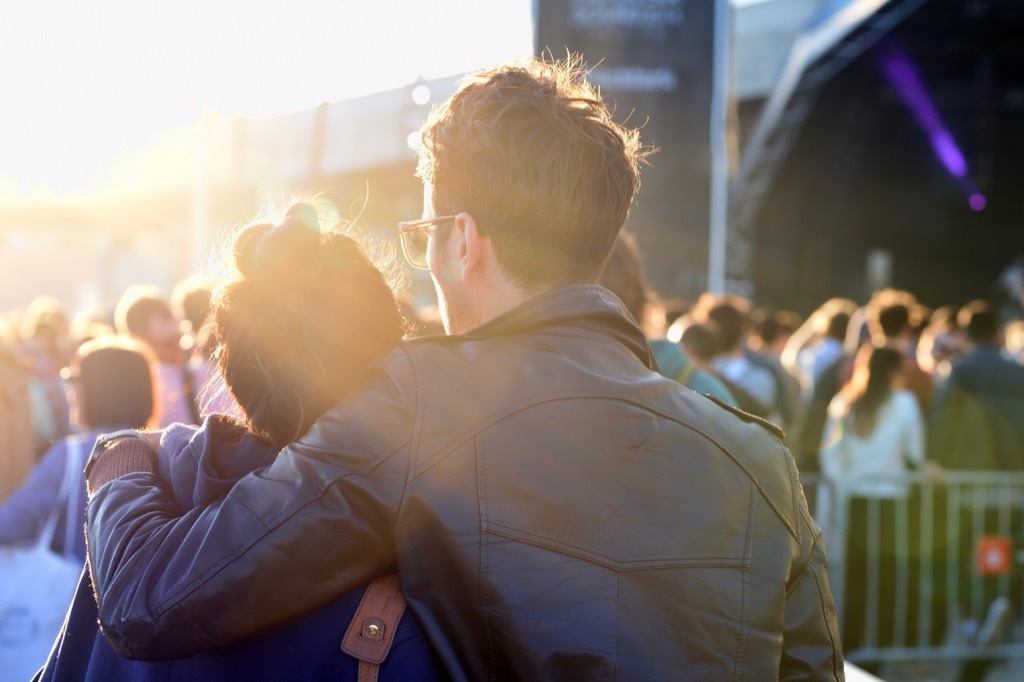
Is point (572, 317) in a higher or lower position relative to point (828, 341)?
higher

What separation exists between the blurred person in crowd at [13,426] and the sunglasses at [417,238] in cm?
303

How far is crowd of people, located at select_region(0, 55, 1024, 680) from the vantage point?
1.53 m

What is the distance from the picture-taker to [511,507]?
1.56 m

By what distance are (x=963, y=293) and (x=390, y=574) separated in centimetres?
2364

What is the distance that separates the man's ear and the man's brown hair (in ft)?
0.05

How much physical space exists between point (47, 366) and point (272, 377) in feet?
20.8

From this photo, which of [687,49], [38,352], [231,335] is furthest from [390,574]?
[687,49]

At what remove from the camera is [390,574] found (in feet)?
5.33

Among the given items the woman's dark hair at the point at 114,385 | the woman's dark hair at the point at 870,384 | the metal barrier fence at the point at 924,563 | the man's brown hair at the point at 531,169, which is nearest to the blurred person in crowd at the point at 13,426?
the woman's dark hair at the point at 114,385

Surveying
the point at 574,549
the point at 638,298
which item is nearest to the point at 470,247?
the point at 574,549

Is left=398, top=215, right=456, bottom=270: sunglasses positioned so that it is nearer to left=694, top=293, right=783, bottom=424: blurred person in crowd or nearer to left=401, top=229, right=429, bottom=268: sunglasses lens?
left=401, top=229, right=429, bottom=268: sunglasses lens

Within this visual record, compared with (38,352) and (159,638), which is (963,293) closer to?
(38,352)

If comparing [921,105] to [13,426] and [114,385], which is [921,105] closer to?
[13,426]

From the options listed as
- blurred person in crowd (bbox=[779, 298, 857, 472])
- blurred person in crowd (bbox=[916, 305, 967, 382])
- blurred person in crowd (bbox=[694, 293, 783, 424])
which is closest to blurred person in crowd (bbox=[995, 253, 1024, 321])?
blurred person in crowd (bbox=[916, 305, 967, 382])
